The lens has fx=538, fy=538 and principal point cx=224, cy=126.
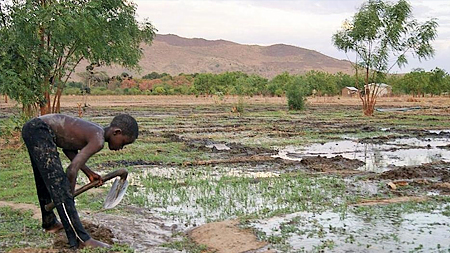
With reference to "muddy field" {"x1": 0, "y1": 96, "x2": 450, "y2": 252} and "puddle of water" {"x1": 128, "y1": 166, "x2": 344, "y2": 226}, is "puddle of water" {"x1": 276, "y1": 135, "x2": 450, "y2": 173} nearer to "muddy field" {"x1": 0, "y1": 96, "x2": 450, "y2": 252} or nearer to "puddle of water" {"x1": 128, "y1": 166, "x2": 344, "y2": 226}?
"muddy field" {"x1": 0, "y1": 96, "x2": 450, "y2": 252}

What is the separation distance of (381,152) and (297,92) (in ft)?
78.3

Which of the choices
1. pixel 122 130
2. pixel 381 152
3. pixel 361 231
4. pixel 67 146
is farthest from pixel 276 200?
pixel 381 152

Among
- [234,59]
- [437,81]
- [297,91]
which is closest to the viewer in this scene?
[297,91]

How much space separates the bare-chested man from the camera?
5.59 metres

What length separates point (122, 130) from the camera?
5.72m

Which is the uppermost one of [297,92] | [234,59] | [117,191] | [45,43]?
[234,59]

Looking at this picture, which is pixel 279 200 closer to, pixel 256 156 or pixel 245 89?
pixel 256 156

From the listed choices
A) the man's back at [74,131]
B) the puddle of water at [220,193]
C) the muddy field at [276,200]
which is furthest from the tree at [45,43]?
the man's back at [74,131]

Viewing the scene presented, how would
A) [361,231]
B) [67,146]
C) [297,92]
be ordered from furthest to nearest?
[297,92] → [361,231] → [67,146]

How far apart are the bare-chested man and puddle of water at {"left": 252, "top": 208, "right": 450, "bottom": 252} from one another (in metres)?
2.34

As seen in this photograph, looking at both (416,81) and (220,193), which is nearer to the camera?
(220,193)

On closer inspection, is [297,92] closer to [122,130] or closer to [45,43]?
[45,43]

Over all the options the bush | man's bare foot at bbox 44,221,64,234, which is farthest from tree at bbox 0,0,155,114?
the bush

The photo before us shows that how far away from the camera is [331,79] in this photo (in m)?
76.8
